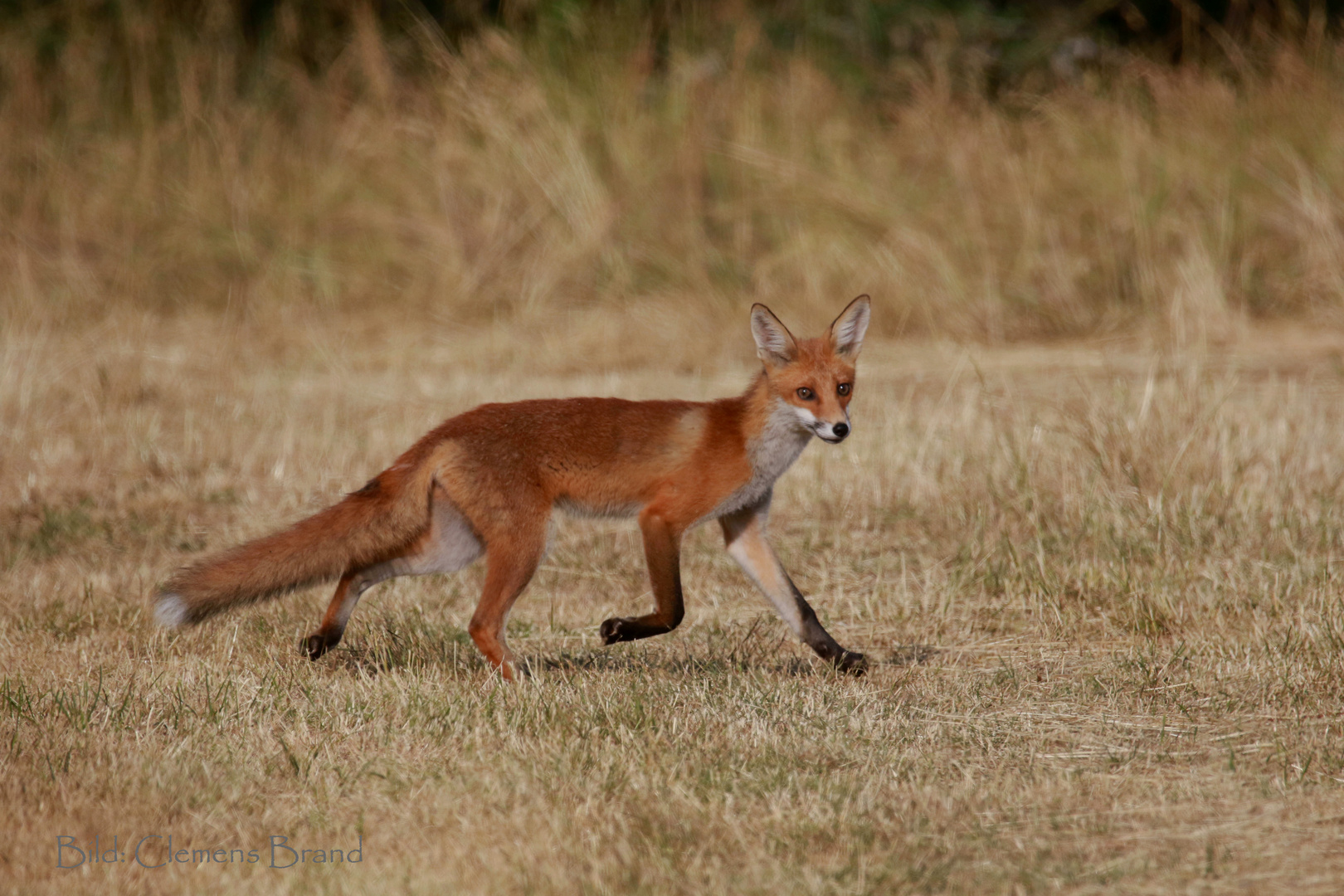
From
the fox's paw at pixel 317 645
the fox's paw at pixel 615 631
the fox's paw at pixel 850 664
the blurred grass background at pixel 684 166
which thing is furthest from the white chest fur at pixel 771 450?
the blurred grass background at pixel 684 166

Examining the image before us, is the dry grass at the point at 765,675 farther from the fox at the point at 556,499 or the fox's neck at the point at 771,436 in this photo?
the fox's neck at the point at 771,436

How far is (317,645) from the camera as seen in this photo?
4.77 m

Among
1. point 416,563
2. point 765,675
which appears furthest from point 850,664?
point 416,563

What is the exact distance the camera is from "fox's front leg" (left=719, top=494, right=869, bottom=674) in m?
4.85

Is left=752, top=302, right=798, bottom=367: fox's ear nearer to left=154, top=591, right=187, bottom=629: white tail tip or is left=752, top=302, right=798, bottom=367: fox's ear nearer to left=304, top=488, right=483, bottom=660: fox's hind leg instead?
left=304, top=488, right=483, bottom=660: fox's hind leg

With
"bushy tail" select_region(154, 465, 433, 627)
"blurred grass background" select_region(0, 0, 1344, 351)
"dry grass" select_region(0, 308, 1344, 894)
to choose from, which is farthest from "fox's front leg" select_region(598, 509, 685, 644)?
"blurred grass background" select_region(0, 0, 1344, 351)

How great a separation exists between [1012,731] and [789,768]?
0.76m

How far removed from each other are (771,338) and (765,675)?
1184 mm

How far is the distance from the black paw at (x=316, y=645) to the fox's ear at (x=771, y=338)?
5.77 ft

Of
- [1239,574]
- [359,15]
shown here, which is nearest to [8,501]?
[1239,574]

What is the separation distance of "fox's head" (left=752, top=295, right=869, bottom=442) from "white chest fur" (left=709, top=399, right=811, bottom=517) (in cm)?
5

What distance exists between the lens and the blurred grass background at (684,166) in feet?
35.5

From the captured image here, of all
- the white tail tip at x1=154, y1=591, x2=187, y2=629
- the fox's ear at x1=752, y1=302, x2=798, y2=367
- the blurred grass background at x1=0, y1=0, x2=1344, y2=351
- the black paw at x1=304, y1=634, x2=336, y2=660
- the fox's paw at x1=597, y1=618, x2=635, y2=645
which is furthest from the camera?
the blurred grass background at x1=0, y1=0, x2=1344, y2=351

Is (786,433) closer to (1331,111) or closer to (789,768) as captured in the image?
(789,768)
